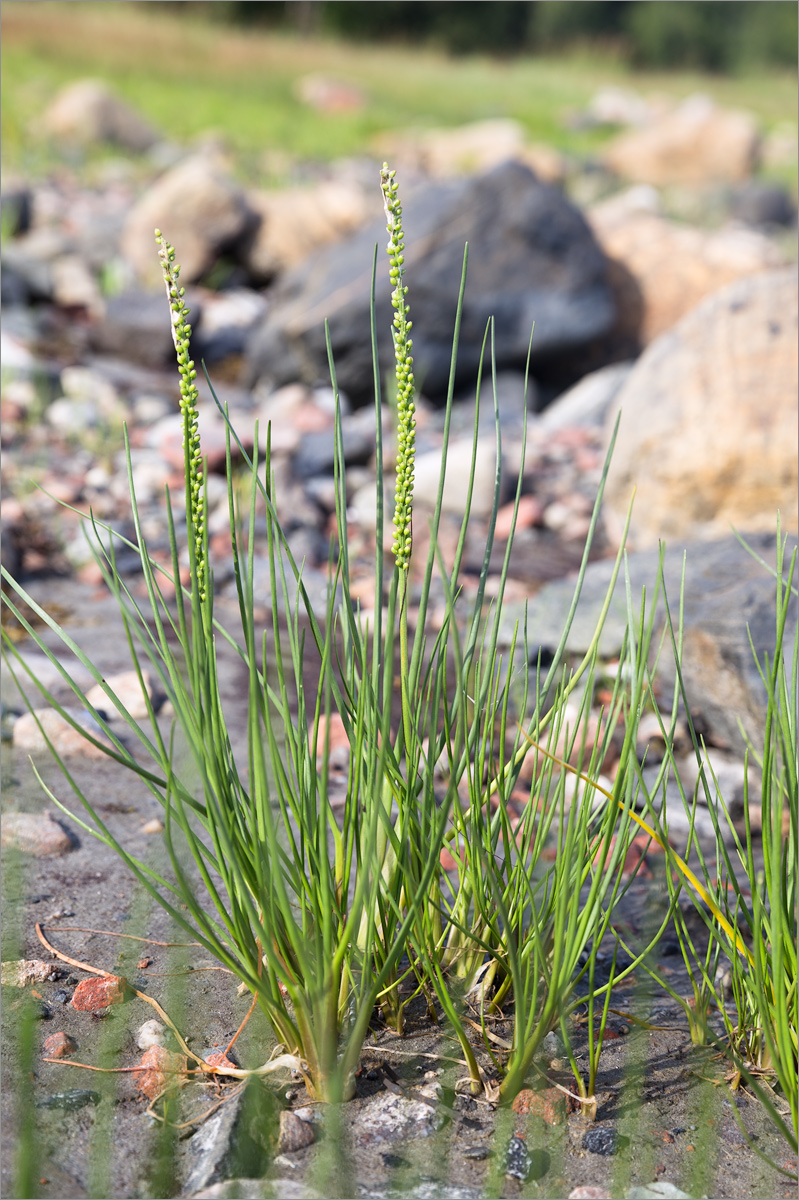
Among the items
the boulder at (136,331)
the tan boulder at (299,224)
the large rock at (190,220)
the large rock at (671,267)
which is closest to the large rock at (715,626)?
the large rock at (671,267)

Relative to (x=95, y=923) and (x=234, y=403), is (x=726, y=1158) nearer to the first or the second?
(x=95, y=923)

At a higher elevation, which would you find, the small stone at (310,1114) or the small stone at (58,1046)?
the small stone at (58,1046)

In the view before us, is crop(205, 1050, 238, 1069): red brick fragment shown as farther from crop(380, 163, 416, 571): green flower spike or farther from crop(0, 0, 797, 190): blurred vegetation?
crop(0, 0, 797, 190): blurred vegetation

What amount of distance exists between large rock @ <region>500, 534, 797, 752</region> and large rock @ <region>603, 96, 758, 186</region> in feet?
42.0

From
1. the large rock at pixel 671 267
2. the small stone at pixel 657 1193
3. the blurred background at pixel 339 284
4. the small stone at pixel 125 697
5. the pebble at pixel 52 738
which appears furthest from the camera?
the large rock at pixel 671 267

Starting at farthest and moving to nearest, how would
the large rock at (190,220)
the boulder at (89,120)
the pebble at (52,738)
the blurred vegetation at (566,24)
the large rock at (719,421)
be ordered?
the blurred vegetation at (566,24)
the boulder at (89,120)
the large rock at (190,220)
the large rock at (719,421)
the pebble at (52,738)

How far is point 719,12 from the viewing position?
34188 mm

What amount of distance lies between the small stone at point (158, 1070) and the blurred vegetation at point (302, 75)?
947 centimetres

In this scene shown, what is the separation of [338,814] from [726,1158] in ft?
3.54

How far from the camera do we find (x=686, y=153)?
14.2m

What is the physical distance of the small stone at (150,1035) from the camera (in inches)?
48.7

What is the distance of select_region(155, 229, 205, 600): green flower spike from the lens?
972 millimetres

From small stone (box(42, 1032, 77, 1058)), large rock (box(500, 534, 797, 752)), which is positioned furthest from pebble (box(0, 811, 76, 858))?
large rock (box(500, 534, 797, 752))

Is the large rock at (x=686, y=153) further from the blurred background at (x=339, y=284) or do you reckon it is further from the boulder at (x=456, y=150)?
the boulder at (x=456, y=150)
